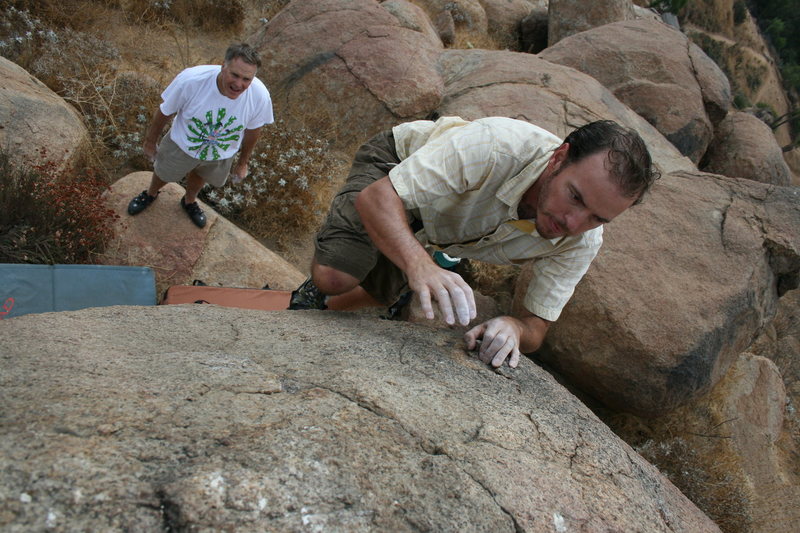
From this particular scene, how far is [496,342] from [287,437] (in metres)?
0.88

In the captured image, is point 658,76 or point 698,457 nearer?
point 698,457

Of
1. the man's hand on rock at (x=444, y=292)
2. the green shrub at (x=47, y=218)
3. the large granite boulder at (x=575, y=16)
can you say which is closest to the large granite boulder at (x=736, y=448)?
the man's hand on rock at (x=444, y=292)

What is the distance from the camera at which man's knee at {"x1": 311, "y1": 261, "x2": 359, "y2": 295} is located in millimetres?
2508

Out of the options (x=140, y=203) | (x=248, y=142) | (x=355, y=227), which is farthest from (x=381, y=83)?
(x=355, y=227)

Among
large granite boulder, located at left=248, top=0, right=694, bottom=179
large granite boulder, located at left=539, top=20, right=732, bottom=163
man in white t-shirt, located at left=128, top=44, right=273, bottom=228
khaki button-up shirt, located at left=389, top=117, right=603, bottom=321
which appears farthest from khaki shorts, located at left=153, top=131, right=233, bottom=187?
large granite boulder, located at left=539, top=20, right=732, bottom=163

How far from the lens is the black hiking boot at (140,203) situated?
136 inches

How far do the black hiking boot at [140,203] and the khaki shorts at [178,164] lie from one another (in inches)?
8.6

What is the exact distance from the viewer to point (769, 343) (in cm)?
500

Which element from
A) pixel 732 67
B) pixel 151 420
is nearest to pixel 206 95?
pixel 151 420

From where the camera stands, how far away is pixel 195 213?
141 inches

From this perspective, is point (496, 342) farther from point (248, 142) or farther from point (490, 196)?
point (248, 142)

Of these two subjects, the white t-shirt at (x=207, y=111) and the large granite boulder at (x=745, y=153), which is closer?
the white t-shirt at (x=207, y=111)

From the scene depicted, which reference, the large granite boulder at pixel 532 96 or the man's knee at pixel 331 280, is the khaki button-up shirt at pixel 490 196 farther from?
the large granite boulder at pixel 532 96

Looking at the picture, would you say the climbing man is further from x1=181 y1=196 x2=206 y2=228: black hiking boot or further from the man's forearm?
x1=181 y1=196 x2=206 y2=228: black hiking boot
